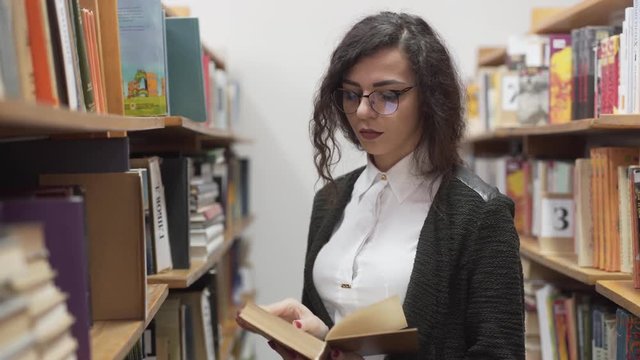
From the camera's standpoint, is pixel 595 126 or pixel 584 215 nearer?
pixel 595 126

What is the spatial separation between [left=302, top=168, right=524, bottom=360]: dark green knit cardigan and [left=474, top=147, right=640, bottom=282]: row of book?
0.40 meters

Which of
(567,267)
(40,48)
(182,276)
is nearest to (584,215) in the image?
(567,267)

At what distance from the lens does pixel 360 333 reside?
4.15 ft

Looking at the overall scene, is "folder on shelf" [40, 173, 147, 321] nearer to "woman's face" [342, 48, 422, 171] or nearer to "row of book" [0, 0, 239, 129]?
"row of book" [0, 0, 239, 129]

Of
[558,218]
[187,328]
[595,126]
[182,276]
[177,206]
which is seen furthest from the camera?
[558,218]

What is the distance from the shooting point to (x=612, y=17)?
6.73 feet

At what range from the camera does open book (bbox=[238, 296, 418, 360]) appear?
1.21 m

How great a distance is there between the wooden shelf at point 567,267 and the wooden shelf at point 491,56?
3.55 feet

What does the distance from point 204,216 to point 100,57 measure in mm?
884

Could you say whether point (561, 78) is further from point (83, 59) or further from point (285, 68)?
point (285, 68)

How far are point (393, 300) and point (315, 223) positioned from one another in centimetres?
57

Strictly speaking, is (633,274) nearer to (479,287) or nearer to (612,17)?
(479,287)

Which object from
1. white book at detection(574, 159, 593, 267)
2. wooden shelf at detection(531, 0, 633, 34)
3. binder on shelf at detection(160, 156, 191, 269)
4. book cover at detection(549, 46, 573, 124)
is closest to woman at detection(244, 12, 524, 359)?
binder on shelf at detection(160, 156, 191, 269)

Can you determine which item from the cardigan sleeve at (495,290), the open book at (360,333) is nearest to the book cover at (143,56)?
the open book at (360,333)
